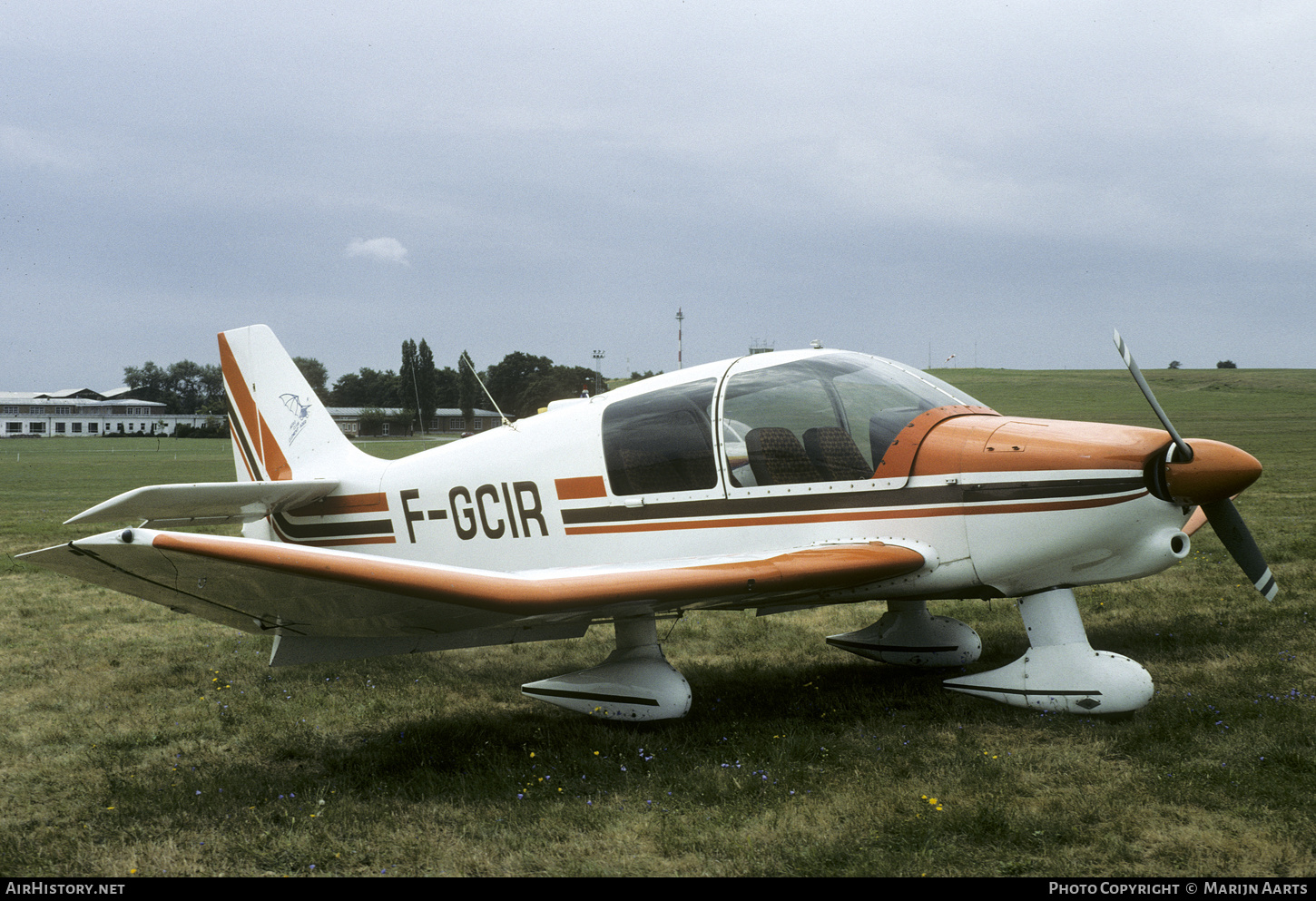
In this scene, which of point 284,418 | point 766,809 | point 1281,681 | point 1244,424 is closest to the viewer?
point 766,809

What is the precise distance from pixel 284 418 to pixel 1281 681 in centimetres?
731

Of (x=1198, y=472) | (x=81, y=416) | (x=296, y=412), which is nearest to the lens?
(x=1198, y=472)

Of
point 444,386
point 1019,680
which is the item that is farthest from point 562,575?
point 444,386

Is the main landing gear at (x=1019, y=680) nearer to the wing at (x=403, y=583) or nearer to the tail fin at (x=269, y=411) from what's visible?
the wing at (x=403, y=583)

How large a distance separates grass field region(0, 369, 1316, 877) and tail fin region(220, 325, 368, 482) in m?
1.59

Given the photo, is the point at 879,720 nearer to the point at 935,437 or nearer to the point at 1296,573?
the point at 935,437

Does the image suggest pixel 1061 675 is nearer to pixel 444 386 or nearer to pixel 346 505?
pixel 346 505

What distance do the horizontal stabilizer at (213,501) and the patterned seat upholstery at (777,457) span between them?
3.25 m

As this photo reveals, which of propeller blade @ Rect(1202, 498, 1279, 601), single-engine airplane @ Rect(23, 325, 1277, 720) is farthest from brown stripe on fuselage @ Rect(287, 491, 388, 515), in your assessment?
propeller blade @ Rect(1202, 498, 1279, 601)

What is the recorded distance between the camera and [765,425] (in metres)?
5.23

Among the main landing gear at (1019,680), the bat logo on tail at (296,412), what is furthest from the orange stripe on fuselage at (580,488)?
the bat logo on tail at (296,412)

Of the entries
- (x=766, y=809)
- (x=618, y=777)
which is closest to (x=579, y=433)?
(x=618, y=777)

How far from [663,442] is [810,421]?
0.88 m
